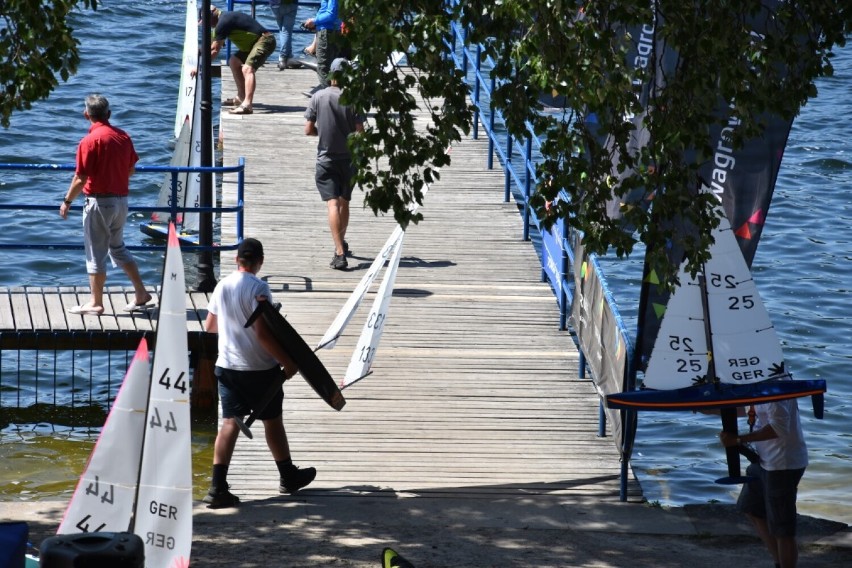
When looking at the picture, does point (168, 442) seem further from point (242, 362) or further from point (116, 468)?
point (242, 362)

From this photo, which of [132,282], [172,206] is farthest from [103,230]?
[172,206]

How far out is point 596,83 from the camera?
24.7ft

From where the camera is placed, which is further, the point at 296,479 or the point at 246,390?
the point at 296,479

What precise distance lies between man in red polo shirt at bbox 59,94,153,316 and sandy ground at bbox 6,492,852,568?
3.26m

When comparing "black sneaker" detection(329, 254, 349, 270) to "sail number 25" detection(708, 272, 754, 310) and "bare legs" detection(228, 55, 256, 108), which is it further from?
"sail number 25" detection(708, 272, 754, 310)

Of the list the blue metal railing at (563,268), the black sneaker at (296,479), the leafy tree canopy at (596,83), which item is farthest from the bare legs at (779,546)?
A: the black sneaker at (296,479)

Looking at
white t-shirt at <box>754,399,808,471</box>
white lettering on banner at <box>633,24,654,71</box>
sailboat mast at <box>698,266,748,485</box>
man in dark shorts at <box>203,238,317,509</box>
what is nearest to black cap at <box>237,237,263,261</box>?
man in dark shorts at <box>203,238,317,509</box>

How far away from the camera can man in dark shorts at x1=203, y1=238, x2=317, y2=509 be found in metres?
9.25

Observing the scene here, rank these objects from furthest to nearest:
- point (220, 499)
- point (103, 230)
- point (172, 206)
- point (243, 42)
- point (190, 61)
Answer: point (190, 61) → point (243, 42) → point (172, 206) → point (103, 230) → point (220, 499)

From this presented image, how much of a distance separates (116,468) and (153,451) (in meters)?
0.20

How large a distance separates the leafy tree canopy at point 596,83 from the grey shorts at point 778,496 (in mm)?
1479

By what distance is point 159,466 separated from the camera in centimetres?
696

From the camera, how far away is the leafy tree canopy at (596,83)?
7656 mm

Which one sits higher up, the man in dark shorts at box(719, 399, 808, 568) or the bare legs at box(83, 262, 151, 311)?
the man in dark shorts at box(719, 399, 808, 568)
